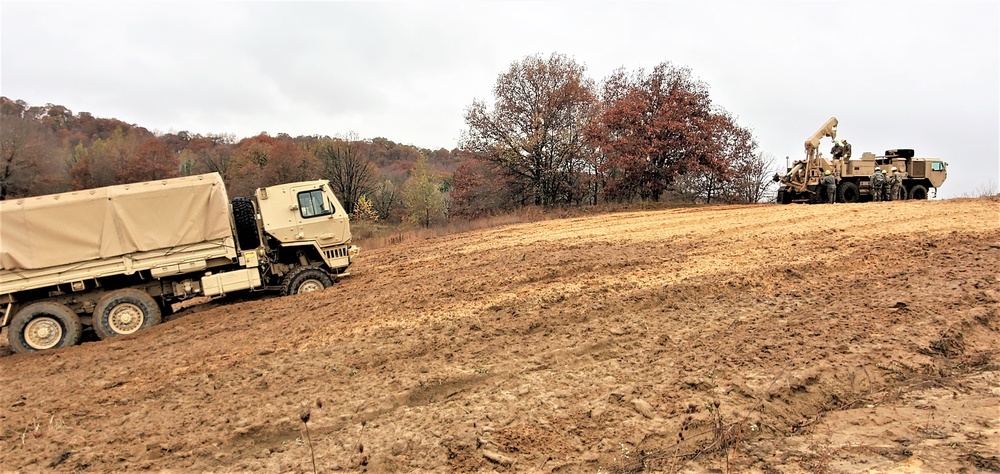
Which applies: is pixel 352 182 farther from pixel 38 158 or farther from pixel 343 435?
pixel 343 435

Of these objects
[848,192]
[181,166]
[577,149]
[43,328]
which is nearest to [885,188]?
[848,192]

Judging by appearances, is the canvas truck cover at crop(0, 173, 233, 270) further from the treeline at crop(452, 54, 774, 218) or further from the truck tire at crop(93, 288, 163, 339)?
the treeline at crop(452, 54, 774, 218)

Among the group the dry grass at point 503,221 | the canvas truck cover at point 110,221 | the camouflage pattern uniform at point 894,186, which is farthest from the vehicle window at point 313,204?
the camouflage pattern uniform at point 894,186

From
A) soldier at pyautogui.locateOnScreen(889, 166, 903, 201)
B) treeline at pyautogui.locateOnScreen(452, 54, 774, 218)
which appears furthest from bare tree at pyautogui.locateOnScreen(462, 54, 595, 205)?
soldier at pyautogui.locateOnScreen(889, 166, 903, 201)

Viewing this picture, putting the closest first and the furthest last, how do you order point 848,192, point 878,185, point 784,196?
1. point 878,185
2. point 848,192
3. point 784,196

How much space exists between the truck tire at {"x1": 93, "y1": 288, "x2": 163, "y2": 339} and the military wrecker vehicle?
22.6m

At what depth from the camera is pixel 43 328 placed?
9547 mm

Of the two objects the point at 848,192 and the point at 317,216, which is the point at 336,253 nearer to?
the point at 317,216

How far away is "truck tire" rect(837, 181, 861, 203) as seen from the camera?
69.3 ft

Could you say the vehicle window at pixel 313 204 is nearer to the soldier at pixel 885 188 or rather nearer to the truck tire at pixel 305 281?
the truck tire at pixel 305 281

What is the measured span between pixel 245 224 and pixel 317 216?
152 cm

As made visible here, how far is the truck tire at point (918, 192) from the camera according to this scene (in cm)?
2184

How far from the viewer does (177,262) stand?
10359 mm

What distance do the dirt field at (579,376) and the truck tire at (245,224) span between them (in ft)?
5.82
